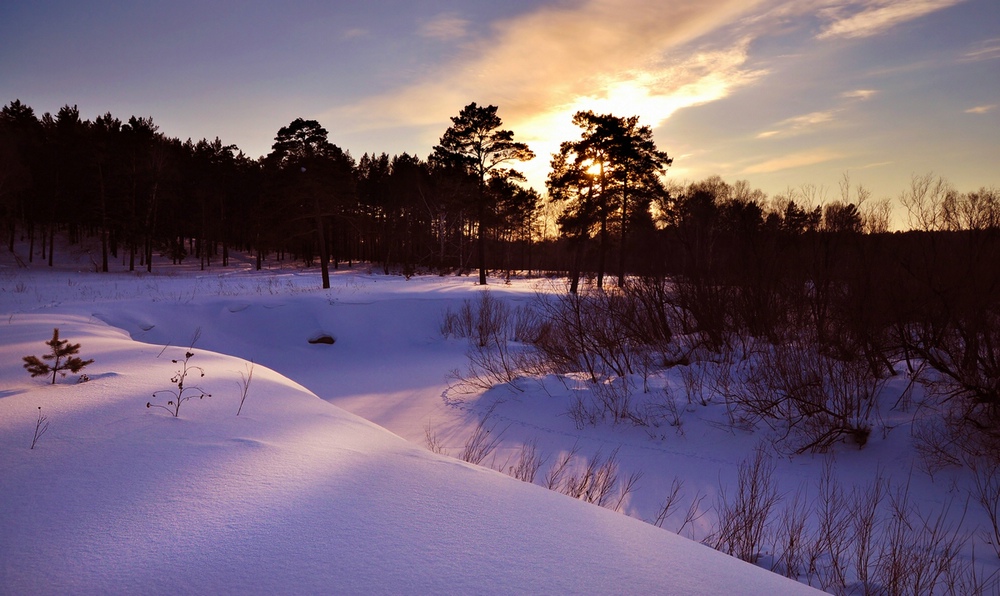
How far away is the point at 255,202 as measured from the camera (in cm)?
4994

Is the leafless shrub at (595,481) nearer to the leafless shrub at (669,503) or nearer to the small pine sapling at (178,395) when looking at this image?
the leafless shrub at (669,503)

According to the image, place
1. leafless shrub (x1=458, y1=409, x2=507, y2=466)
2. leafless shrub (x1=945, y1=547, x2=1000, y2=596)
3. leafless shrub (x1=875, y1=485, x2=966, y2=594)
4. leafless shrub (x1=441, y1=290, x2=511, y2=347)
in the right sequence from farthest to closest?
leafless shrub (x1=441, y1=290, x2=511, y2=347), leafless shrub (x1=458, y1=409, x2=507, y2=466), leafless shrub (x1=945, y1=547, x2=1000, y2=596), leafless shrub (x1=875, y1=485, x2=966, y2=594)

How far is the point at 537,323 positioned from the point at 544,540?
52.3ft

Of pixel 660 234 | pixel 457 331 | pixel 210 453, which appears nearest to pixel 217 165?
pixel 457 331

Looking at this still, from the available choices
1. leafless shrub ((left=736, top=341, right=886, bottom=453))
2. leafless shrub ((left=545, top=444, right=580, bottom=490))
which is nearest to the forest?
leafless shrub ((left=736, top=341, right=886, bottom=453))

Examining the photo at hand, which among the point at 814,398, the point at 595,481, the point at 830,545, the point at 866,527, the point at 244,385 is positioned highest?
the point at 244,385

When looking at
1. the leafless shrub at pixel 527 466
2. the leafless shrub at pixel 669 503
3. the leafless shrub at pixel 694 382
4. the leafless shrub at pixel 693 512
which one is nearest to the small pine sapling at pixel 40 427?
the leafless shrub at pixel 527 466

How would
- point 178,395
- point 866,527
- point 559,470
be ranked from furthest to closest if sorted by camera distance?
1. point 559,470
2. point 178,395
3. point 866,527

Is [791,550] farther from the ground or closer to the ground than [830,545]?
closer to the ground

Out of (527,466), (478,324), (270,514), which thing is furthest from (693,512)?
(478,324)

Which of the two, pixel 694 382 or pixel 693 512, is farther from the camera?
pixel 694 382

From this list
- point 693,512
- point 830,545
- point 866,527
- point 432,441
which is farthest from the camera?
point 432,441

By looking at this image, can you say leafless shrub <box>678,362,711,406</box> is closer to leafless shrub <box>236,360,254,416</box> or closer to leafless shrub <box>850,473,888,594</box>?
leafless shrub <box>850,473,888,594</box>

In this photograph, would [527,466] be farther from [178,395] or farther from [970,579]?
[970,579]
